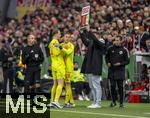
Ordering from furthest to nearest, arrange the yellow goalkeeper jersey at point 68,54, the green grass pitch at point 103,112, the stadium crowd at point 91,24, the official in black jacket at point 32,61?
the stadium crowd at point 91,24
the official in black jacket at point 32,61
the yellow goalkeeper jersey at point 68,54
the green grass pitch at point 103,112

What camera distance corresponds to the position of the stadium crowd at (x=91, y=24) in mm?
24906

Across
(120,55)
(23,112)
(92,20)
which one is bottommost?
(23,112)

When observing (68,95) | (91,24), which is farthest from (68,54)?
(91,24)

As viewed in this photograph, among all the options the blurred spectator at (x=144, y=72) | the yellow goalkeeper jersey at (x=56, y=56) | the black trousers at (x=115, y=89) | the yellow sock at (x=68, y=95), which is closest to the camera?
the yellow goalkeeper jersey at (x=56, y=56)

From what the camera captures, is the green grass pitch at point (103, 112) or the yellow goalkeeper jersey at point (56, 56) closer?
the green grass pitch at point (103, 112)

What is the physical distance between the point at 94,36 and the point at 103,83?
18.1 ft

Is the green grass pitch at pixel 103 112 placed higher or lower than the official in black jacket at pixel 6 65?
lower

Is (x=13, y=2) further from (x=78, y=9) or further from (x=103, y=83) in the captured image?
(x=103, y=83)

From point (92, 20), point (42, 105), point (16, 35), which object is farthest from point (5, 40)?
point (42, 105)

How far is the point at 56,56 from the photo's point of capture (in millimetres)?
20438

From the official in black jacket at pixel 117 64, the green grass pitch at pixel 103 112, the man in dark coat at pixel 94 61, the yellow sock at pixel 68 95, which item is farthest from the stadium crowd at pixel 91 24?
the green grass pitch at pixel 103 112

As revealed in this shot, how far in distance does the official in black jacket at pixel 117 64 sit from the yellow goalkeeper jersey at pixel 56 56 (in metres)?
1.50

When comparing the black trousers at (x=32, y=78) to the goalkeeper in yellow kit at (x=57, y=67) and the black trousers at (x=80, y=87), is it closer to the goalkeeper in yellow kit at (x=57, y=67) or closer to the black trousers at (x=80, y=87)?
the goalkeeper in yellow kit at (x=57, y=67)

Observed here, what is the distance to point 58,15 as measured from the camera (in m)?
34.2
